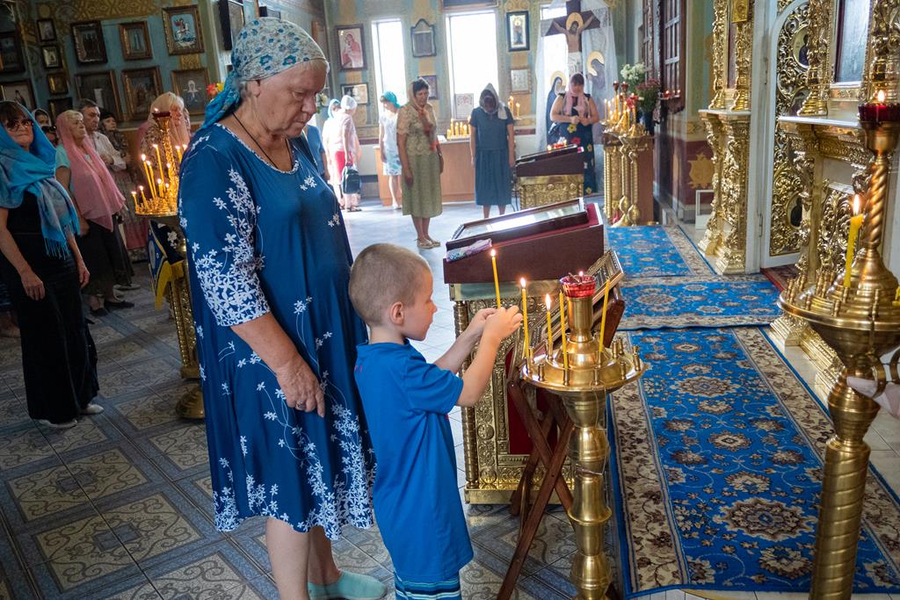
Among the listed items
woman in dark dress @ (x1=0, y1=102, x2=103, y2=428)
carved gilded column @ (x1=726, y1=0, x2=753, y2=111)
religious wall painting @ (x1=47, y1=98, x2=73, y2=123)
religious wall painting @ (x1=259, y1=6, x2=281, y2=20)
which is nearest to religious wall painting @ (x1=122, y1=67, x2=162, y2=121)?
religious wall painting @ (x1=47, y1=98, x2=73, y2=123)

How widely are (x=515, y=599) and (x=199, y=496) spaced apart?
1.48m

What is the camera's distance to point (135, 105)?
8.37 meters

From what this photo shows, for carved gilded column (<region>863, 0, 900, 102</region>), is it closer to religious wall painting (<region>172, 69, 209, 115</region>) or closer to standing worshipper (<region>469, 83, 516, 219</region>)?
standing worshipper (<region>469, 83, 516, 219</region>)

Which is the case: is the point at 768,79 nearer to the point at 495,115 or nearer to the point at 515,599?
the point at 495,115

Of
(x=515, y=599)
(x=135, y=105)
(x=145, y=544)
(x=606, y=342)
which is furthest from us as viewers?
(x=135, y=105)

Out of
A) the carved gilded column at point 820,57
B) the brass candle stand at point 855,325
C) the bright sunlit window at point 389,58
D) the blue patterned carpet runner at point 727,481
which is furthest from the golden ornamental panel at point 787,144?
the bright sunlit window at point 389,58

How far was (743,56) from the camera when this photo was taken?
522cm

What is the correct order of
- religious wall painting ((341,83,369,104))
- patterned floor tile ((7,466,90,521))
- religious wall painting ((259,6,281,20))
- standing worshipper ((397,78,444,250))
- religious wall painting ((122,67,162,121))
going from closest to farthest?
1. patterned floor tile ((7,466,90,521))
2. standing worshipper ((397,78,444,250))
3. religious wall painting ((122,67,162,121))
4. religious wall painting ((259,6,281,20))
5. religious wall painting ((341,83,369,104))

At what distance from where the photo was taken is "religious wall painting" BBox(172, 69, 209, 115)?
8.13m

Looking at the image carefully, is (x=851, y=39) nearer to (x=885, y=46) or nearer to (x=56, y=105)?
(x=885, y=46)

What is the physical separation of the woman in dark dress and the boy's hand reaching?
2.85 metres

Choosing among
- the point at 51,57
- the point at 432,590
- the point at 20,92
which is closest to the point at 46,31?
the point at 51,57

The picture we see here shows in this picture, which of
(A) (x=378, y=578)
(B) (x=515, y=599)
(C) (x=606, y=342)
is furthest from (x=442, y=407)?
(A) (x=378, y=578)

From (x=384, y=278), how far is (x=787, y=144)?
4.63 metres
